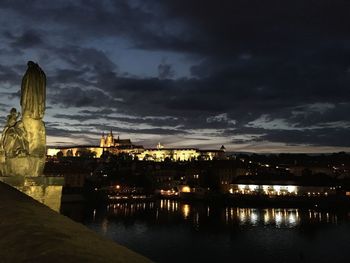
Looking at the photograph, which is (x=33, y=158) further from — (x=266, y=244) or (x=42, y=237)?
(x=266, y=244)

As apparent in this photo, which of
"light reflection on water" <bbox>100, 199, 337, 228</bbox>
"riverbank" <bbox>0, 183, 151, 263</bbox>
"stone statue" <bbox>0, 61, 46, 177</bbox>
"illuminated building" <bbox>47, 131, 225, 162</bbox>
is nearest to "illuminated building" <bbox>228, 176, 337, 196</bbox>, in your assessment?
"light reflection on water" <bbox>100, 199, 337, 228</bbox>

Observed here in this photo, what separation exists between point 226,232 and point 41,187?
108ft

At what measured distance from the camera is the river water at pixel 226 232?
2948cm

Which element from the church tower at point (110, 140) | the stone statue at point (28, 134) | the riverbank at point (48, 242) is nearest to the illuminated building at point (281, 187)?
the stone statue at point (28, 134)

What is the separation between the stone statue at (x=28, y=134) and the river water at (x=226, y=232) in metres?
21.1

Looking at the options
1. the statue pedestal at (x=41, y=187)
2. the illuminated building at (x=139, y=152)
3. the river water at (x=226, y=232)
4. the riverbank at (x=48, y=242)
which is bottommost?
the river water at (x=226, y=232)

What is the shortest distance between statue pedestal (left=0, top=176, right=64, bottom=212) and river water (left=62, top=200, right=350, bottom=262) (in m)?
21.1

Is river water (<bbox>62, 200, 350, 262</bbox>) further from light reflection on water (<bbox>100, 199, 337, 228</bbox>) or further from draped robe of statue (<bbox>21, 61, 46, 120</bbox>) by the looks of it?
draped robe of statue (<bbox>21, 61, 46, 120</bbox>)

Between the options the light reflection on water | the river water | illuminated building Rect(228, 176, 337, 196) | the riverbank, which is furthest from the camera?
illuminated building Rect(228, 176, 337, 196)

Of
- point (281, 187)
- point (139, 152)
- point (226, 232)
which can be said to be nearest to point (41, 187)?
point (226, 232)

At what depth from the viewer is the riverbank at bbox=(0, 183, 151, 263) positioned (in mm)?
2744

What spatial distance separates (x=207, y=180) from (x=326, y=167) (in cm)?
5061

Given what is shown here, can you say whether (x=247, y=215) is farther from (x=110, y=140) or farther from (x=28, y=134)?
(x=110, y=140)

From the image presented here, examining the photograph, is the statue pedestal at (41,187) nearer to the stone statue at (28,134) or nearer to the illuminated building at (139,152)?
the stone statue at (28,134)
